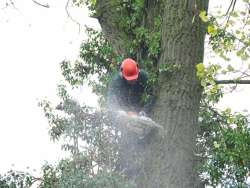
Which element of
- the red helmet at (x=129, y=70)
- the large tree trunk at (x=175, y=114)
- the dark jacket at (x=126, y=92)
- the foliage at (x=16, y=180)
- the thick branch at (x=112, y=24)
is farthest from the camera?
the foliage at (x=16, y=180)

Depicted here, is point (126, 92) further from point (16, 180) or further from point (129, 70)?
point (16, 180)

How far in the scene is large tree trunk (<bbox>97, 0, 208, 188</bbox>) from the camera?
6.31m

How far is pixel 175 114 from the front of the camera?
21.1ft

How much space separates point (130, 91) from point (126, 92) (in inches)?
3.4

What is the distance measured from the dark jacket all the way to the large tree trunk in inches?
8.8

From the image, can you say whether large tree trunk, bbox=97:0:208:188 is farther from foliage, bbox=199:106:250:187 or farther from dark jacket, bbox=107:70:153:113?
foliage, bbox=199:106:250:187

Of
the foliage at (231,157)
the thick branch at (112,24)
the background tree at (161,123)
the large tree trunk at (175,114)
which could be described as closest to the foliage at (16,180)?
the background tree at (161,123)

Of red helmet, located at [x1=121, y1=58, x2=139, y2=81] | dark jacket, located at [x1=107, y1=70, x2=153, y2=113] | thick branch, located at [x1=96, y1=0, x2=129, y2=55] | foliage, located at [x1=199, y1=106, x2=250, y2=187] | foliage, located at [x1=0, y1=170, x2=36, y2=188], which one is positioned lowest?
foliage, located at [x1=0, y1=170, x2=36, y2=188]

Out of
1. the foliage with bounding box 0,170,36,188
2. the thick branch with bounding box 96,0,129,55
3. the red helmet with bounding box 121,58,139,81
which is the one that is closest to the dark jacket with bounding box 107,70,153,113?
Result: the red helmet with bounding box 121,58,139,81

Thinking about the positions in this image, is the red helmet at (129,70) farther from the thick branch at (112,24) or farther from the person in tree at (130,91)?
the thick branch at (112,24)

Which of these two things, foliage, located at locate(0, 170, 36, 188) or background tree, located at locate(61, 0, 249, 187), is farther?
foliage, located at locate(0, 170, 36, 188)

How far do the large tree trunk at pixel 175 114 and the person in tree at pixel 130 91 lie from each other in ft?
0.66

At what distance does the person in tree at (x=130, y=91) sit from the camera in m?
6.65

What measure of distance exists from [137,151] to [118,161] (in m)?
0.53
